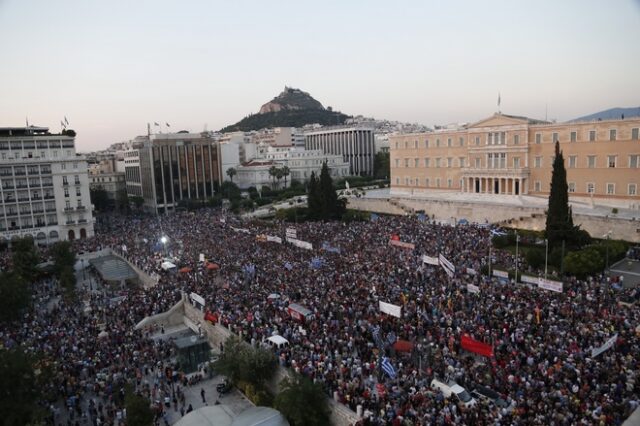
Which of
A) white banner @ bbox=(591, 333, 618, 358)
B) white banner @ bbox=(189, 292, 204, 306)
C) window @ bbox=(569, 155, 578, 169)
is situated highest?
window @ bbox=(569, 155, 578, 169)

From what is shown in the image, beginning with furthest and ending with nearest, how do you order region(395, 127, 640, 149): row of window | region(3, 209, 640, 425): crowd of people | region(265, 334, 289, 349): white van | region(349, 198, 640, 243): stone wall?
region(395, 127, 640, 149): row of window
region(349, 198, 640, 243): stone wall
region(265, 334, 289, 349): white van
region(3, 209, 640, 425): crowd of people

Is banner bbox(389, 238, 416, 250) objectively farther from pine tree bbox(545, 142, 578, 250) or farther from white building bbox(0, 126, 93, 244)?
white building bbox(0, 126, 93, 244)

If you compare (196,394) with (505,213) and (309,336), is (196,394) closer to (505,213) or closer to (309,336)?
(309,336)

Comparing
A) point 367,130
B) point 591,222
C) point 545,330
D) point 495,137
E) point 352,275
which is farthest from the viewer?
point 367,130

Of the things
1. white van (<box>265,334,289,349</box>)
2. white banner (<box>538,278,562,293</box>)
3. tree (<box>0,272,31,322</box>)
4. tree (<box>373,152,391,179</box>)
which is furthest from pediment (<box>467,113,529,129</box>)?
tree (<box>0,272,31,322</box>)

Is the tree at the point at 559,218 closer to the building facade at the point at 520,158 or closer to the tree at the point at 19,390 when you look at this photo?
the building facade at the point at 520,158

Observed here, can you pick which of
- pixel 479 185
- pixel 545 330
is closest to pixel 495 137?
pixel 479 185

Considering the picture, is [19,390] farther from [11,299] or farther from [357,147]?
[357,147]
